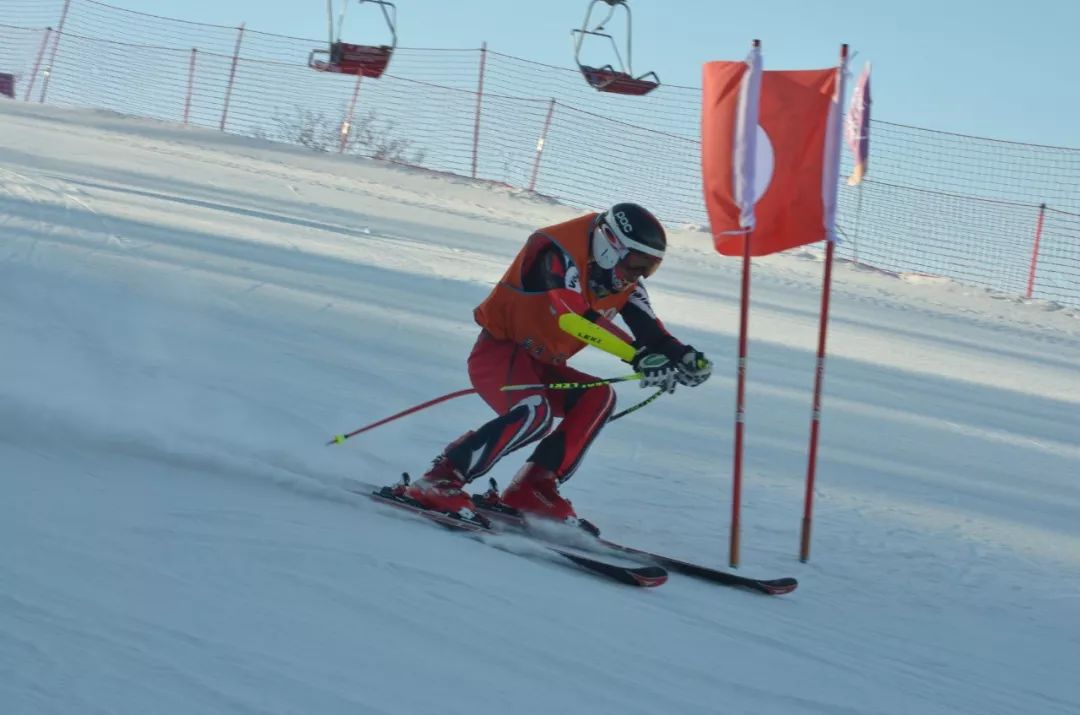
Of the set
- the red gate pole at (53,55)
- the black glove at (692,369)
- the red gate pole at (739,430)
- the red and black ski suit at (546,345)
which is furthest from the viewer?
the red gate pole at (53,55)

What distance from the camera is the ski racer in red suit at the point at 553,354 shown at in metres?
4.38

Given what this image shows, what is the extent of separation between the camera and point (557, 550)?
427 centimetres

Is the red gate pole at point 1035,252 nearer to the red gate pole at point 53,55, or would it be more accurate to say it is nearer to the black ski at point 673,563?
the black ski at point 673,563

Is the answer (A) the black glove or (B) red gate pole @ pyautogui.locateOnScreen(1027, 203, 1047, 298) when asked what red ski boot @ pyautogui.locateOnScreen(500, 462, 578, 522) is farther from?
(B) red gate pole @ pyautogui.locateOnScreen(1027, 203, 1047, 298)

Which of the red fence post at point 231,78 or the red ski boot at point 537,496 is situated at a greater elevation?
the red fence post at point 231,78

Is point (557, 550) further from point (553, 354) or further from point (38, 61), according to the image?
point (38, 61)

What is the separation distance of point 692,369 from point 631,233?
0.53 m

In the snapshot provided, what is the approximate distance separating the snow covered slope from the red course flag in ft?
4.21

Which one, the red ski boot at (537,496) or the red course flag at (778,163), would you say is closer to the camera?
the red ski boot at (537,496)

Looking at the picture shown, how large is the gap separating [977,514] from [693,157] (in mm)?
11519

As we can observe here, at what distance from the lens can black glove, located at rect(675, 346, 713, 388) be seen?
4.33m

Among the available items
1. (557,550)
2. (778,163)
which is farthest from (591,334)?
(778,163)

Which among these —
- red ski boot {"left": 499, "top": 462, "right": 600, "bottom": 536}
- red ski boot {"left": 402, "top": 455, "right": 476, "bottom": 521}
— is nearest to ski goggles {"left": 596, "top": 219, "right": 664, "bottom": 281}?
red ski boot {"left": 499, "top": 462, "right": 600, "bottom": 536}

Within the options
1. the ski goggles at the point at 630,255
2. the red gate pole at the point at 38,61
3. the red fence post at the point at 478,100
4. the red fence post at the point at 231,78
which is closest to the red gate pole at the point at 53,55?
the red gate pole at the point at 38,61
